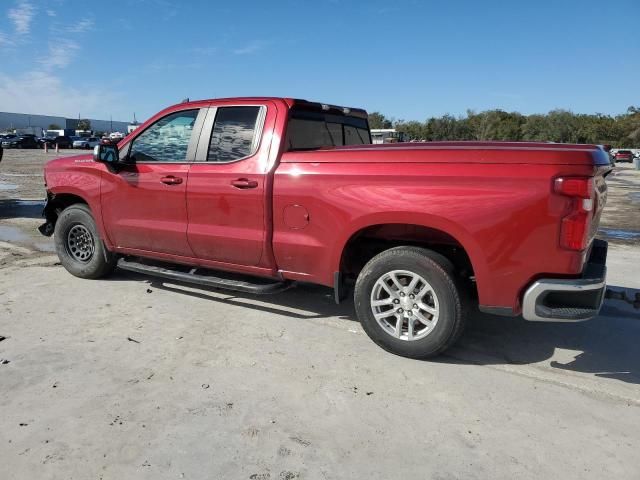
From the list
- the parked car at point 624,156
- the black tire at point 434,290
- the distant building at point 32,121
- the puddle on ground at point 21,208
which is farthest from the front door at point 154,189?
the distant building at point 32,121

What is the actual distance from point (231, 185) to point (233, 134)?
498 millimetres

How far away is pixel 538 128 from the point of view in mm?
73438

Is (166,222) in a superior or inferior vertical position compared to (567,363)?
superior

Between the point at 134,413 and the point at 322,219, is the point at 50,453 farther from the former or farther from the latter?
the point at 322,219

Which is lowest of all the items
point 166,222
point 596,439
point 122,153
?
point 596,439

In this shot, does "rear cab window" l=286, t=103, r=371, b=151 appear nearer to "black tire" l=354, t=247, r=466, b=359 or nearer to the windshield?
the windshield

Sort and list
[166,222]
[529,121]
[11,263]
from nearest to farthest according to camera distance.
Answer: [166,222] → [11,263] → [529,121]

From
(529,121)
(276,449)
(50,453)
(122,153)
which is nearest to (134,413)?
(50,453)

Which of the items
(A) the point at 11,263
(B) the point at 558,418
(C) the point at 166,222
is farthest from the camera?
(A) the point at 11,263

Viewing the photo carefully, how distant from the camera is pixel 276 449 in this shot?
2701 mm

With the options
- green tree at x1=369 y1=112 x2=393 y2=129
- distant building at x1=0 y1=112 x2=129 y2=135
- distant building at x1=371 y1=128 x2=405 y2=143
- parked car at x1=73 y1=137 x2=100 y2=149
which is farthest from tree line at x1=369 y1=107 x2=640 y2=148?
distant building at x1=0 y1=112 x2=129 y2=135

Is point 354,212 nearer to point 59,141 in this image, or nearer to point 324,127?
point 324,127

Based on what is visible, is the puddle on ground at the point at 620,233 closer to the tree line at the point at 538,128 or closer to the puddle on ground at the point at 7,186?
the puddle on ground at the point at 7,186

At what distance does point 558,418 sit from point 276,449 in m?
1.66
